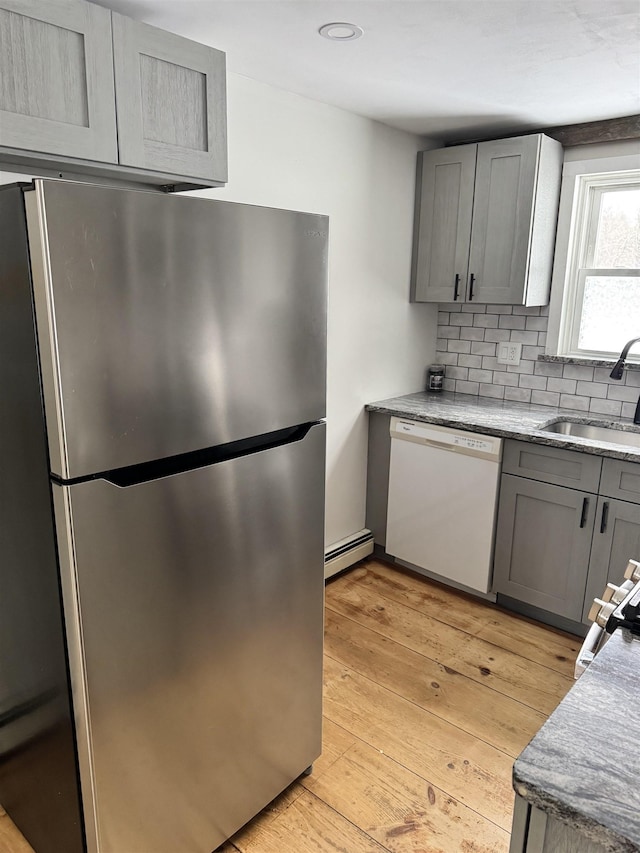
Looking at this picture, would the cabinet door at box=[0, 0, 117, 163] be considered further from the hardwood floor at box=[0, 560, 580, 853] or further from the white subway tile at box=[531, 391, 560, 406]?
the white subway tile at box=[531, 391, 560, 406]

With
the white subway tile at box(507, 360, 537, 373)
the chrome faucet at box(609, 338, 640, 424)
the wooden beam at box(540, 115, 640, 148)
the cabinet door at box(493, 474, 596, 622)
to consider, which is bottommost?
the cabinet door at box(493, 474, 596, 622)

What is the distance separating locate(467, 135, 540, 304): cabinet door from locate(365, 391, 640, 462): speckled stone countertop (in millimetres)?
560

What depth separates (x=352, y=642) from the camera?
2.64m

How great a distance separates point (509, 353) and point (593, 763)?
2.74 metres

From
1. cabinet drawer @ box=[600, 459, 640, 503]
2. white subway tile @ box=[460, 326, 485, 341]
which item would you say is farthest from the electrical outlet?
cabinet drawer @ box=[600, 459, 640, 503]

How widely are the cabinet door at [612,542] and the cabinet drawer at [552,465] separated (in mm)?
113

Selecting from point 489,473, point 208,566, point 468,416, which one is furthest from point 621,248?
point 208,566

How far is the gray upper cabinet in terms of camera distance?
2.87m

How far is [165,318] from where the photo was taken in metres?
1.28

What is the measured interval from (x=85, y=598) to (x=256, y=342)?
688 mm

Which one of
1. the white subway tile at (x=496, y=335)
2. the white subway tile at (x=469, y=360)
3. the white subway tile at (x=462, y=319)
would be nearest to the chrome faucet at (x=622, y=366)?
the white subway tile at (x=496, y=335)

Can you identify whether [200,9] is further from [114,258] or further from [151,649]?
[151,649]

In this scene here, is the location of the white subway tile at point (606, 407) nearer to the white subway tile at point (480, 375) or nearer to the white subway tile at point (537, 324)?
the white subway tile at point (537, 324)

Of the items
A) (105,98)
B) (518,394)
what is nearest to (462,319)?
(518,394)
